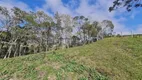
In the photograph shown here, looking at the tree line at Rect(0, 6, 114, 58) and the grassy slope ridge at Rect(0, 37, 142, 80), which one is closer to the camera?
the grassy slope ridge at Rect(0, 37, 142, 80)

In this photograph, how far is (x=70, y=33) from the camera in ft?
145

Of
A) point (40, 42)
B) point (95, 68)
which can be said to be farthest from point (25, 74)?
point (40, 42)

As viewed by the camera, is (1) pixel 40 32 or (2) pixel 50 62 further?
(1) pixel 40 32

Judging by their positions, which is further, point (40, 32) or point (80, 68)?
point (40, 32)

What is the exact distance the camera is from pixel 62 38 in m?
43.5

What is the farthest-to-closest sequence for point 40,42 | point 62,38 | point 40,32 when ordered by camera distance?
point 62,38 < point 40,42 < point 40,32

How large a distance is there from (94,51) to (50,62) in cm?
374

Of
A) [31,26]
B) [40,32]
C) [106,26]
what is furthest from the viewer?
[106,26]

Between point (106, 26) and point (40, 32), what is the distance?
835 inches

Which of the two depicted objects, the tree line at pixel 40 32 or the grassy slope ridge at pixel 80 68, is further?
the tree line at pixel 40 32

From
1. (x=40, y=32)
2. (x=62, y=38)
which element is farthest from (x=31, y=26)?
(x=62, y=38)

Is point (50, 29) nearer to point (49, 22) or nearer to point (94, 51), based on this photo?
point (49, 22)

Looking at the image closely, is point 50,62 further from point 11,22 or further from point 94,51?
point 11,22

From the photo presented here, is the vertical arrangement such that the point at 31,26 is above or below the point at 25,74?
above
